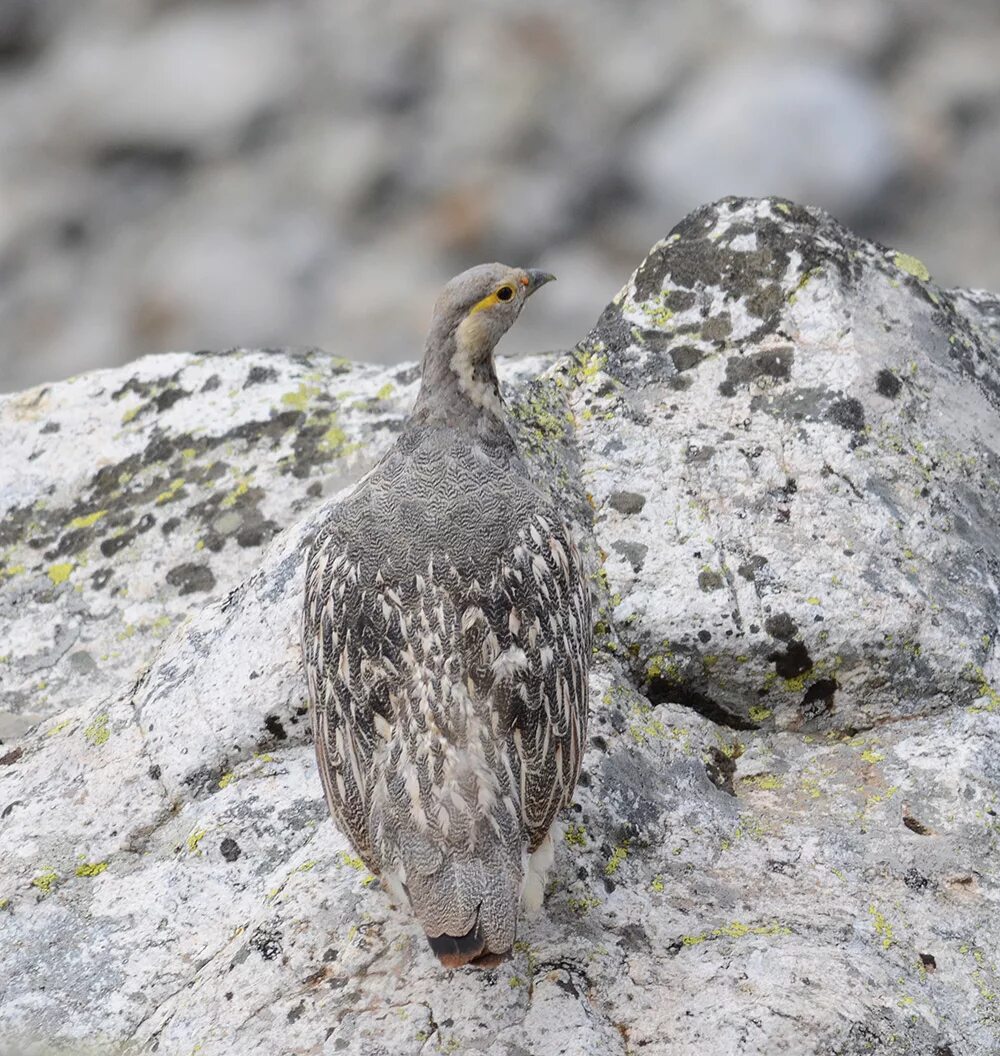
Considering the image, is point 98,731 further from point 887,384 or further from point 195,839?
point 887,384

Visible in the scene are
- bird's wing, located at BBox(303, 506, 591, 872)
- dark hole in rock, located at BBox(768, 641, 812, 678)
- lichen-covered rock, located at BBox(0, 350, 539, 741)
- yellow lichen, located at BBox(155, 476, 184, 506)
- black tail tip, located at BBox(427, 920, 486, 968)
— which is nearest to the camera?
black tail tip, located at BBox(427, 920, 486, 968)

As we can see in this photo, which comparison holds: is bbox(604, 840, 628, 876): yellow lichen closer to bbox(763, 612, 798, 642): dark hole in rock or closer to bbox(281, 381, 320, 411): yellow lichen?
bbox(763, 612, 798, 642): dark hole in rock

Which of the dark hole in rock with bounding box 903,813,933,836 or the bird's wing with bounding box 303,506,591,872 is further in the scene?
the dark hole in rock with bounding box 903,813,933,836

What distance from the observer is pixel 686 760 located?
3.92 m

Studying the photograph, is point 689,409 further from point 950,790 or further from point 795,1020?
point 795,1020

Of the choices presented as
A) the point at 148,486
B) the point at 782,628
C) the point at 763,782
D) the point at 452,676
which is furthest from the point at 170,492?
the point at 763,782

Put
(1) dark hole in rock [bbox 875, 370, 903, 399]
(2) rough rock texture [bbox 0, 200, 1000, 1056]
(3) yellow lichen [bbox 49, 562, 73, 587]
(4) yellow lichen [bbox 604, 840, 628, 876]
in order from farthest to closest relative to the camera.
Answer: (3) yellow lichen [bbox 49, 562, 73, 587]
(1) dark hole in rock [bbox 875, 370, 903, 399]
(4) yellow lichen [bbox 604, 840, 628, 876]
(2) rough rock texture [bbox 0, 200, 1000, 1056]

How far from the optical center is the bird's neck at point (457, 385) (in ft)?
12.9

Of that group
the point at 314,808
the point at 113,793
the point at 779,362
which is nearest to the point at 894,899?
the point at 314,808

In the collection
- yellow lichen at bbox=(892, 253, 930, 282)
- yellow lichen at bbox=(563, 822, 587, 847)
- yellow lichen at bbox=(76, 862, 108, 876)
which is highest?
yellow lichen at bbox=(892, 253, 930, 282)

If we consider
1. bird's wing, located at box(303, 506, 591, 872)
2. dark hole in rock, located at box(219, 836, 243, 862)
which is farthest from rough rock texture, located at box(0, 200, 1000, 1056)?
bird's wing, located at box(303, 506, 591, 872)

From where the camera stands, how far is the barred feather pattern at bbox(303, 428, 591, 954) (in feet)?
10.5

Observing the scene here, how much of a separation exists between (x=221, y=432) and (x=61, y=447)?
80 cm

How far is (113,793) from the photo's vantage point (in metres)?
3.93
